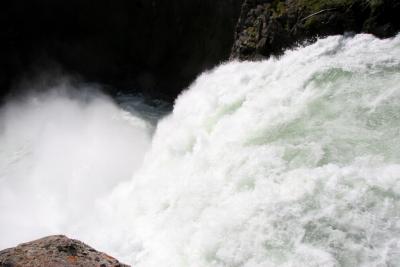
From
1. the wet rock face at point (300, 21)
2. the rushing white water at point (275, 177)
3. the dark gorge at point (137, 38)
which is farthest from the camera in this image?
the dark gorge at point (137, 38)

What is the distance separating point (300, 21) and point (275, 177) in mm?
5710

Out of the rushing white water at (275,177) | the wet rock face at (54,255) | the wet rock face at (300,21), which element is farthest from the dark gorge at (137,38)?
the wet rock face at (54,255)

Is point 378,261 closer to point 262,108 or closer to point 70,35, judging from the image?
point 262,108

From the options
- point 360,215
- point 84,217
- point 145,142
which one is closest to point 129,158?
point 145,142

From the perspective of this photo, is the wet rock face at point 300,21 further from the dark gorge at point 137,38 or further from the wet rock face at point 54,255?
the wet rock face at point 54,255

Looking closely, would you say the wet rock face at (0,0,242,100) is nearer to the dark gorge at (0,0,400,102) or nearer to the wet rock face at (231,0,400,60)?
the dark gorge at (0,0,400,102)

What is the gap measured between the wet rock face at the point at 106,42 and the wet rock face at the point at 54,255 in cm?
1367

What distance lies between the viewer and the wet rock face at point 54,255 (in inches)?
143

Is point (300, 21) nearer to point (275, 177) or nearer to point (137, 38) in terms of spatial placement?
point (275, 177)

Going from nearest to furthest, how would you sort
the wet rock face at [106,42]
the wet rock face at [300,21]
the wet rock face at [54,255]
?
1. the wet rock face at [54,255]
2. the wet rock face at [300,21]
3. the wet rock face at [106,42]

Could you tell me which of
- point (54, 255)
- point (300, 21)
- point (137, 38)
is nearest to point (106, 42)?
point (137, 38)

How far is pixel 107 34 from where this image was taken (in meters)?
20.6

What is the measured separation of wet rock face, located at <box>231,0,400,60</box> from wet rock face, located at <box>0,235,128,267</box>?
9.17 metres

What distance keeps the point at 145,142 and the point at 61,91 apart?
6.16m
